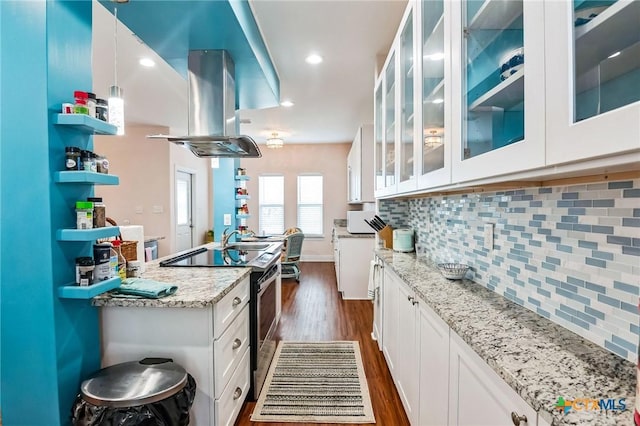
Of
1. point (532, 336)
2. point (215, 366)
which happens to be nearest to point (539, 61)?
point (532, 336)

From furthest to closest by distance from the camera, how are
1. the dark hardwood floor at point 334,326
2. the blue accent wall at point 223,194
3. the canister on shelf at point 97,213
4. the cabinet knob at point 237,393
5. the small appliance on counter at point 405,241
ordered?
the blue accent wall at point 223,194 < the small appliance on counter at point 405,241 < the dark hardwood floor at point 334,326 < the cabinet knob at point 237,393 < the canister on shelf at point 97,213

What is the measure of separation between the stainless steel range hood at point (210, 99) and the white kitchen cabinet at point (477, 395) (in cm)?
201

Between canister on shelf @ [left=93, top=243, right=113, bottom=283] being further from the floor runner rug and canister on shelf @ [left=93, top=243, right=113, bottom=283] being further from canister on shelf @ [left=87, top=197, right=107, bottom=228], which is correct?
the floor runner rug

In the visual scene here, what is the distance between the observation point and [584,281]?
103cm

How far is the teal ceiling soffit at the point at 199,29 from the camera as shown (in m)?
1.85

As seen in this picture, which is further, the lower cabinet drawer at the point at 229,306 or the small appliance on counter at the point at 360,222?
the small appliance on counter at the point at 360,222

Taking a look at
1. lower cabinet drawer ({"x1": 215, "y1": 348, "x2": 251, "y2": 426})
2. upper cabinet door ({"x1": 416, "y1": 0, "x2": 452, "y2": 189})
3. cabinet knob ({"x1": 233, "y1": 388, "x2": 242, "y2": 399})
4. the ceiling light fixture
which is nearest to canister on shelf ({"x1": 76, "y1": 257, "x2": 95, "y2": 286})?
lower cabinet drawer ({"x1": 215, "y1": 348, "x2": 251, "y2": 426})

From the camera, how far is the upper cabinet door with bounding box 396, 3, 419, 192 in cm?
199

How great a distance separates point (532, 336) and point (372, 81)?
3.37 m

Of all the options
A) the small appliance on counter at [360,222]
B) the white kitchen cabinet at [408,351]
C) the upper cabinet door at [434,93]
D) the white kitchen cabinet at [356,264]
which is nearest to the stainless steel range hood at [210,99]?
the upper cabinet door at [434,93]

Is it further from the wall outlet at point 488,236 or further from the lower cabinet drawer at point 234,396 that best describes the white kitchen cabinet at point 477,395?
the lower cabinet drawer at point 234,396

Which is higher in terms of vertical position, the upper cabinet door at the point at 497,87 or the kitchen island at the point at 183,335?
the upper cabinet door at the point at 497,87

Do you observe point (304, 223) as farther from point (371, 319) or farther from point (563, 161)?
point (563, 161)

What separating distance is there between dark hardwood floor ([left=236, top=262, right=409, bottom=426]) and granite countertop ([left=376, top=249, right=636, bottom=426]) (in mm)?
1109
